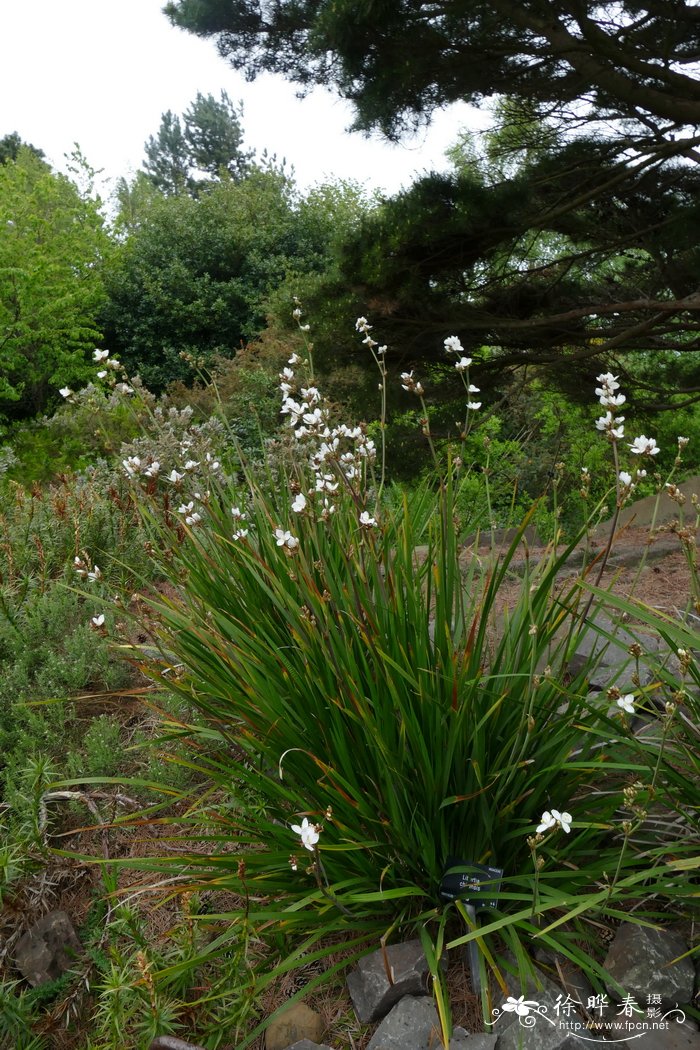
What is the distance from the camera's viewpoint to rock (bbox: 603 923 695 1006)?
182cm

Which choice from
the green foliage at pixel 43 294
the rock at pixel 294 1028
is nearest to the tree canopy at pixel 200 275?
the green foliage at pixel 43 294

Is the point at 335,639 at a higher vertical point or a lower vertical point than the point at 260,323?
lower

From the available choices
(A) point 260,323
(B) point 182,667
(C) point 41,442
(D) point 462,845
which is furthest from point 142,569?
(A) point 260,323

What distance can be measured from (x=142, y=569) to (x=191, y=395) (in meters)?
7.57

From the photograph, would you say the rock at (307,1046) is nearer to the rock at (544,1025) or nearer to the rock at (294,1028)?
the rock at (294,1028)

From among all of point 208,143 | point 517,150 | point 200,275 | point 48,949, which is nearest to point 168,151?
point 208,143

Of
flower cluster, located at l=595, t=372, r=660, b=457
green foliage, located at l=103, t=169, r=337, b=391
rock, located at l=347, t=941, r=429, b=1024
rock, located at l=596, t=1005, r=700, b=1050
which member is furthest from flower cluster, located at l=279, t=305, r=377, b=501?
green foliage, located at l=103, t=169, r=337, b=391

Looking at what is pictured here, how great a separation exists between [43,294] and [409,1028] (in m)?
13.8

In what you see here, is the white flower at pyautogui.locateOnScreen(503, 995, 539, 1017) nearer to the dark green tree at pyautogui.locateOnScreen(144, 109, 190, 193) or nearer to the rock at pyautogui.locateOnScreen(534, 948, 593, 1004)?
the rock at pyautogui.locateOnScreen(534, 948, 593, 1004)

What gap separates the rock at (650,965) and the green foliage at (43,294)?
12908mm

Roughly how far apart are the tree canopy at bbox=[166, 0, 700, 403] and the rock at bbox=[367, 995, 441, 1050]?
4235mm

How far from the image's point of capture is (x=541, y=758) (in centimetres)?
214

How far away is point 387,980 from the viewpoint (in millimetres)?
1952

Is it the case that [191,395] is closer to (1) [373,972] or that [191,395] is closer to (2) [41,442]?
(2) [41,442]
